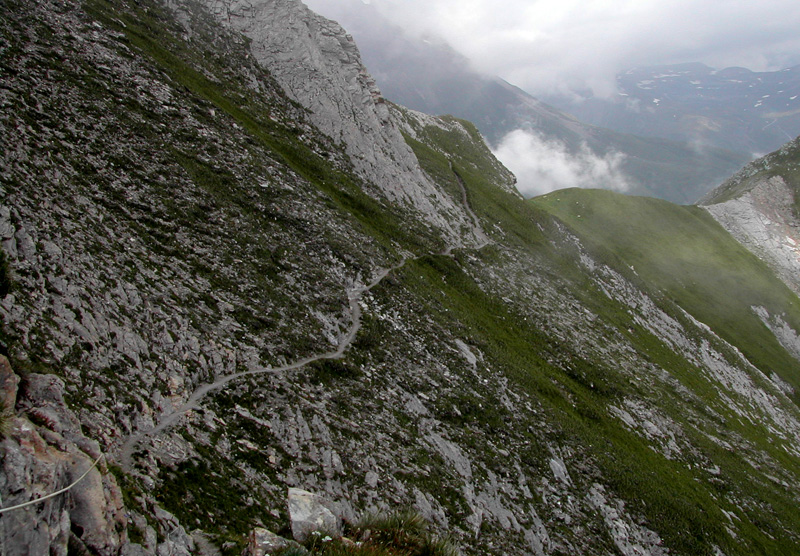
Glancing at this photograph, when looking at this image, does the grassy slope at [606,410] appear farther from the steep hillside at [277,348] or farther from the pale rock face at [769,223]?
the pale rock face at [769,223]

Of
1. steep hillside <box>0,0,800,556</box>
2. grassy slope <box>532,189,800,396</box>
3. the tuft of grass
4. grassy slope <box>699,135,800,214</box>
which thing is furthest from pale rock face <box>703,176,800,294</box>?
the tuft of grass

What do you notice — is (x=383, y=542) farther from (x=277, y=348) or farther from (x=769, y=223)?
(x=769, y=223)

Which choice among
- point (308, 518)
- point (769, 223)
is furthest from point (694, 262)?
point (308, 518)

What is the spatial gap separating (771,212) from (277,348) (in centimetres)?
16505

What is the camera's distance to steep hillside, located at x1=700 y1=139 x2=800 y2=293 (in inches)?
4683

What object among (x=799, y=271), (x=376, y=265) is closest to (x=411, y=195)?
(x=376, y=265)

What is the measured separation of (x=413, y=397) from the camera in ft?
78.4

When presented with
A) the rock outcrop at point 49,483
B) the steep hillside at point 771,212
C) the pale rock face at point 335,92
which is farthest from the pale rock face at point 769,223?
the rock outcrop at point 49,483

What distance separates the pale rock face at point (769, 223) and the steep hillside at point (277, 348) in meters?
85.2

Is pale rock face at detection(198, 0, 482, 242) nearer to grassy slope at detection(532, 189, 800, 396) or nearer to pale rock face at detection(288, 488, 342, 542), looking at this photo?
grassy slope at detection(532, 189, 800, 396)

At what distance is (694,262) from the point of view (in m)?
104

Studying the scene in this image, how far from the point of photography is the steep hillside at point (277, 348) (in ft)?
38.3

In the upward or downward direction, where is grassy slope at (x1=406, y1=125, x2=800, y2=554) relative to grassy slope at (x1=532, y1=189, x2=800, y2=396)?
downward

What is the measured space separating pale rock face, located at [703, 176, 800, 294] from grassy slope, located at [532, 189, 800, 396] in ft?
22.5
